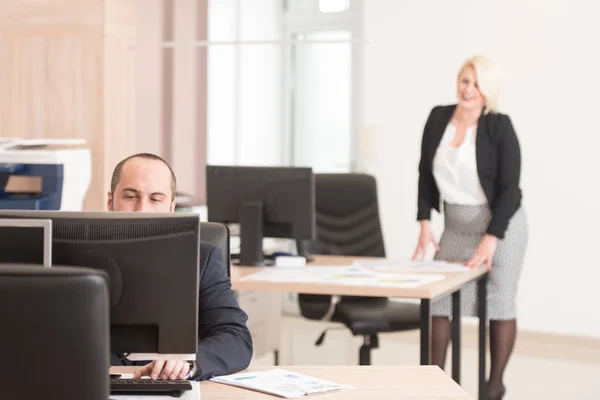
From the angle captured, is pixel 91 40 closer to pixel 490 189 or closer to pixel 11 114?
pixel 11 114

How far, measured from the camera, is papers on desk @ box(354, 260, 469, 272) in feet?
14.1

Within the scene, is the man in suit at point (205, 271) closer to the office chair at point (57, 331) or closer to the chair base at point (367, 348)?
the office chair at point (57, 331)

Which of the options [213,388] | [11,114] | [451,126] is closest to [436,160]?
[451,126]

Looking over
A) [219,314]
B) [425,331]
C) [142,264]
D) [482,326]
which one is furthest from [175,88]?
[142,264]

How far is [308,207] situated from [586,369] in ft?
8.15

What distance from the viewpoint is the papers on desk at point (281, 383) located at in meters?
2.25

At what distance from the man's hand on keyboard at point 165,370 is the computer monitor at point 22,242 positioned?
1.43 feet

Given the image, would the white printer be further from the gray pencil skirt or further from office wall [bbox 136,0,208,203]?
office wall [bbox 136,0,208,203]

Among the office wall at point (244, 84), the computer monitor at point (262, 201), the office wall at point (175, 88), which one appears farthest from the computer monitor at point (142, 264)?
the office wall at point (244, 84)

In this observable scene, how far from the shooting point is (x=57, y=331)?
5.08 ft

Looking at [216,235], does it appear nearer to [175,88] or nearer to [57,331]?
[57,331]

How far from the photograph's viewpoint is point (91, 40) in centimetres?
491

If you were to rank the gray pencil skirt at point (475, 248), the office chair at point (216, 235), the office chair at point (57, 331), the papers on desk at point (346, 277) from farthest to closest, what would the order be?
the gray pencil skirt at point (475, 248), the papers on desk at point (346, 277), the office chair at point (216, 235), the office chair at point (57, 331)

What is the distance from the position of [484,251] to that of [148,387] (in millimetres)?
2570
